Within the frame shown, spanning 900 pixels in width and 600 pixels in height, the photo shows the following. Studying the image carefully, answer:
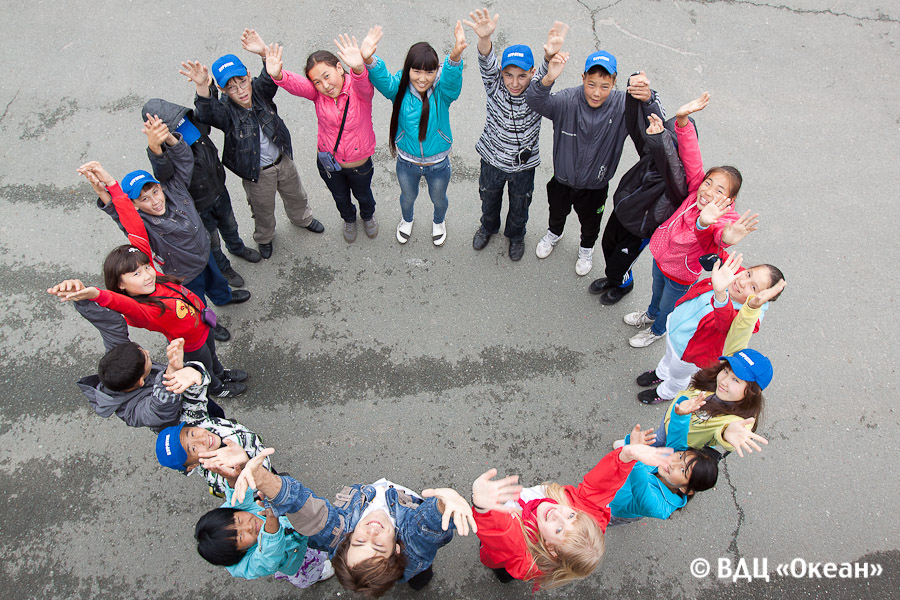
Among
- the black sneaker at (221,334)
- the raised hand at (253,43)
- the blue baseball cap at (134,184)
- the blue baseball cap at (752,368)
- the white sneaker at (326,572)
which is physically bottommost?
the white sneaker at (326,572)

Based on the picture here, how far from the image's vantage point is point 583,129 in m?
3.49

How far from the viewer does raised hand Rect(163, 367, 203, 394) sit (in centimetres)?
272

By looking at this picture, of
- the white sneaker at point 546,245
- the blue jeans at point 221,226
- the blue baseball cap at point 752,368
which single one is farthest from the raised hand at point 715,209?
the blue jeans at point 221,226

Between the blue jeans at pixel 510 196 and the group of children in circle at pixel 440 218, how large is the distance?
0.06 ft

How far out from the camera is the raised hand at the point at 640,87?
3107mm

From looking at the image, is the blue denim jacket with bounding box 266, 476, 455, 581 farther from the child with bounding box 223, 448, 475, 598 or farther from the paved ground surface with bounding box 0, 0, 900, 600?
the paved ground surface with bounding box 0, 0, 900, 600

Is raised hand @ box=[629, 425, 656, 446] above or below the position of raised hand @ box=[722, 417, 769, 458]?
below

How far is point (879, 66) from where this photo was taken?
599cm

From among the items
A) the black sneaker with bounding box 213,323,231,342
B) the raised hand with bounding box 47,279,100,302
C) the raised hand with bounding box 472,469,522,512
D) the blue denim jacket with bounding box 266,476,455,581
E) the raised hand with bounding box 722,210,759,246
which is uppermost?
the raised hand with bounding box 722,210,759,246

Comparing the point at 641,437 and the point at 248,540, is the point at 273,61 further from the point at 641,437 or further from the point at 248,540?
the point at 641,437

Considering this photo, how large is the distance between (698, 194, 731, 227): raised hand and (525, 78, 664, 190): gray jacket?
690mm

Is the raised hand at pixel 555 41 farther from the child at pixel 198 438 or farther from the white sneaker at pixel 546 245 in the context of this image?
the child at pixel 198 438

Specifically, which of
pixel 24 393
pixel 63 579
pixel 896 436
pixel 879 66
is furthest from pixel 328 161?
pixel 879 66

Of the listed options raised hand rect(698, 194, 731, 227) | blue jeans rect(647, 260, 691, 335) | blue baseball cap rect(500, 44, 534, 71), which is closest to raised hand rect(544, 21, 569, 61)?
blue baseball cap rect(500, 44, 534, 71)
